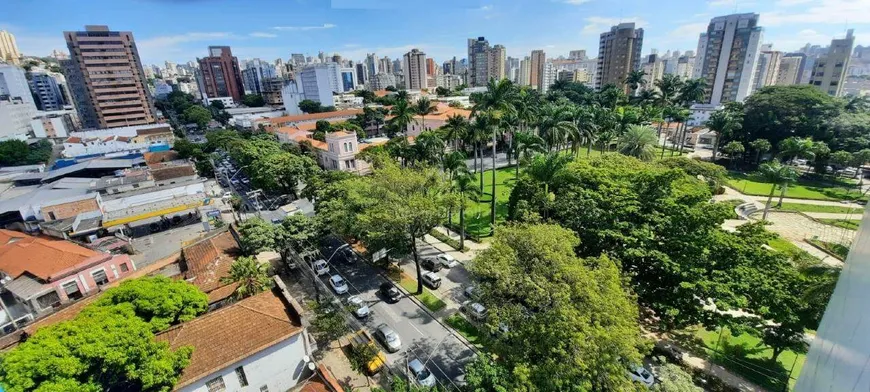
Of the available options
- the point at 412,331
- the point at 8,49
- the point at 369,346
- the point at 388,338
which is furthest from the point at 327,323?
the point at 8,49

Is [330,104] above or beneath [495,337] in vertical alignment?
above

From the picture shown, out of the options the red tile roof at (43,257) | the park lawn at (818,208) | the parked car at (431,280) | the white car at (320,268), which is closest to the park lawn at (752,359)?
the parked car at (431,280)

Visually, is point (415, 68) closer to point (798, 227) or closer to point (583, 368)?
point (798, 227)

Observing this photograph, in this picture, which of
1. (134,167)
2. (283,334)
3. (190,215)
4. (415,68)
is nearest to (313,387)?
(283,334)

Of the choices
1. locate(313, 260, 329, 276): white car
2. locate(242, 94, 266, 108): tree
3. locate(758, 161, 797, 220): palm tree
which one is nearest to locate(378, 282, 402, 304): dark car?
locate(313, 260, 329, 276): white car

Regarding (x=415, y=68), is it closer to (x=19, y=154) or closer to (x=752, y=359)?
(x=19, y=154)

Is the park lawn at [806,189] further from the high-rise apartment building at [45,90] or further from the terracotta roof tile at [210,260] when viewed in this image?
the high-rise apartment building at [45,90]
